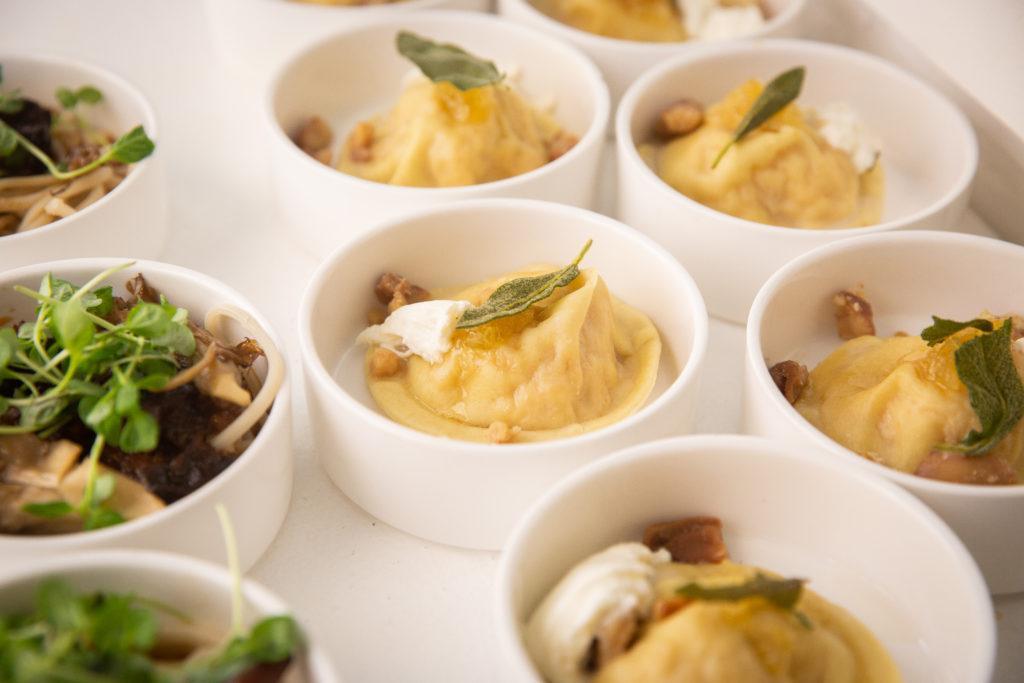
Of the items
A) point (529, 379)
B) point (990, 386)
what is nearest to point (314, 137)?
point (529, 379)

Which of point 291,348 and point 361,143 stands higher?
point 361,143

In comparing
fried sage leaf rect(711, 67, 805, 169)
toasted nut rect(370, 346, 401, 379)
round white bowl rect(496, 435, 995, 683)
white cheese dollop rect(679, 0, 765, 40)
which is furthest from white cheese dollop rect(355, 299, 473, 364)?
white cheese dollop rect(679, 0, 765, 40)

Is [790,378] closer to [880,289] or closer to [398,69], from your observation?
[880,289]

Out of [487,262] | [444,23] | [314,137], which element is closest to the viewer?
[487,262]

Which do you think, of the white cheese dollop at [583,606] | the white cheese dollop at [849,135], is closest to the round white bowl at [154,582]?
the white cheese dollop at [583,606]

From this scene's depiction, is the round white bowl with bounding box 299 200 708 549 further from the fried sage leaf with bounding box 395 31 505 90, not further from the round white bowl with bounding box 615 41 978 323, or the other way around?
the fried sage leaf with bounding box 395 31 505 90

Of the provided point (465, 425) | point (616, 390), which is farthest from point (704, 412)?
point (465, 425)
